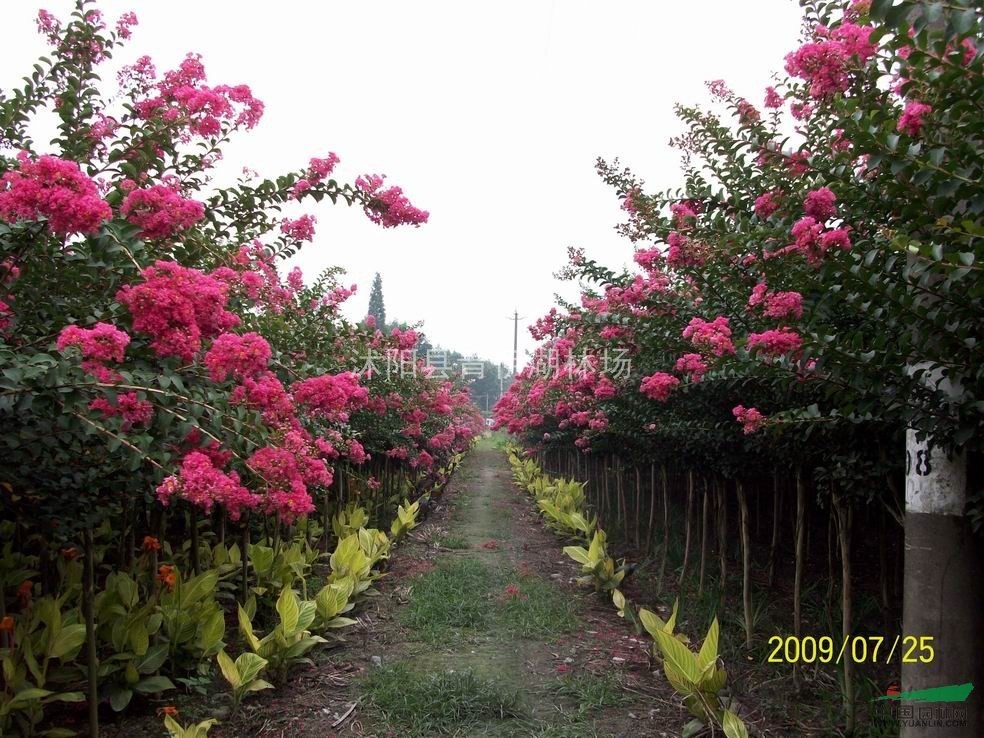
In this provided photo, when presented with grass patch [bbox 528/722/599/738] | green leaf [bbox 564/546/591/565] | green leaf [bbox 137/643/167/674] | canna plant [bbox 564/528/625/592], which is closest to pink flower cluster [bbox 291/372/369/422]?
green leaf [bbox 137/643/167/674]

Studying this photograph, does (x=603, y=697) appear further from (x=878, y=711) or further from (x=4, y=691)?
(x=4, y=691)

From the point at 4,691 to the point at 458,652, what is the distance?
243 centimetres

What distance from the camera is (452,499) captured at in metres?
12.9

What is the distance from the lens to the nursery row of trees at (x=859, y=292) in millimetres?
1705

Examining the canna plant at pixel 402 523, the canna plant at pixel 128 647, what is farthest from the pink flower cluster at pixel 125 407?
the canna plant at pixel 402 523

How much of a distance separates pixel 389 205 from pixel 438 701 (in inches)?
102

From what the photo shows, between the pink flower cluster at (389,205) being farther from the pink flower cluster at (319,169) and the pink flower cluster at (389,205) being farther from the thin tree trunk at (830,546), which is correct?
the thin tree trunk at (830,546)

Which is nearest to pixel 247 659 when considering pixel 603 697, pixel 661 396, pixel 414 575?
pixel 603 697

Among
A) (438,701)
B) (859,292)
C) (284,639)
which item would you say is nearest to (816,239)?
(859,292)

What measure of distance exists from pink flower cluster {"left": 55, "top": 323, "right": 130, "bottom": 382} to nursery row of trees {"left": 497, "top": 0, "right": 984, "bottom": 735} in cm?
199

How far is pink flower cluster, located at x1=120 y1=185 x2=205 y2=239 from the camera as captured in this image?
7.48 ft

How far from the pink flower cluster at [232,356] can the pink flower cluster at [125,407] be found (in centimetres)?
23

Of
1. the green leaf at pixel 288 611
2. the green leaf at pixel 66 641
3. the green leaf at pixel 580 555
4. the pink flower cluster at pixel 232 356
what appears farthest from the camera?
the green leaf at pixel 580 555

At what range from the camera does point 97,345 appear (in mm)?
1734
